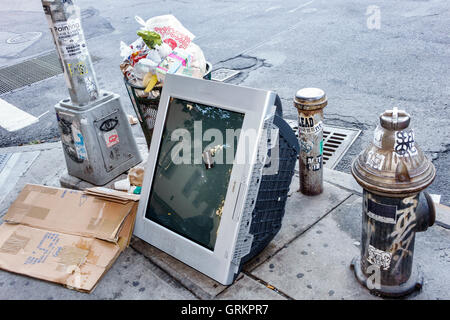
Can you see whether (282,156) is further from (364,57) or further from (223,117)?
(364,57)

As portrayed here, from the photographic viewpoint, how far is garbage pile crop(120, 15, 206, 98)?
327 cm

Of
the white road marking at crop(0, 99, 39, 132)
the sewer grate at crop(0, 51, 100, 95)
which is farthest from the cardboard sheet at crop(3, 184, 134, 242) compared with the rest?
the sewer grate at crop(0, 51, 100, 95)

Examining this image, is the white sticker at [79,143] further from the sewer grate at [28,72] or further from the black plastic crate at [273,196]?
the sewer grate at [28,72]

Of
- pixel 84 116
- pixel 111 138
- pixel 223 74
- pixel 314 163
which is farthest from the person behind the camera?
pixel 223 74

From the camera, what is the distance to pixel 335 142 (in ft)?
14.5

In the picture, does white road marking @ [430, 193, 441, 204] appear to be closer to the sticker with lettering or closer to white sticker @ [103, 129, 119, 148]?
the sticker with lettering

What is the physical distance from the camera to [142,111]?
11.6 feet

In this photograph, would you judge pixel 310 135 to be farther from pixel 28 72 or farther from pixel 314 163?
pixel 28 72

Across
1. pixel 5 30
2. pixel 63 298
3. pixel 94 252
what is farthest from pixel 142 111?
Answer: pixel 5 30

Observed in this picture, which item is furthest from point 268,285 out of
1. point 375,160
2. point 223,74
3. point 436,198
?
point 223,74

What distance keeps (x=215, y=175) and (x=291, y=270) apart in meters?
0.81

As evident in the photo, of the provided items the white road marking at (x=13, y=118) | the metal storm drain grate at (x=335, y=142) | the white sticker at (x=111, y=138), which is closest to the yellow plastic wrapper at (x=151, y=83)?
the white sticker at (x=111, y=138)

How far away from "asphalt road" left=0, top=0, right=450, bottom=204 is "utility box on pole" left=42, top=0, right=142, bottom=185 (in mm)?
1238

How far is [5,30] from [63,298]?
1093 cm
